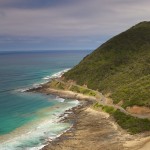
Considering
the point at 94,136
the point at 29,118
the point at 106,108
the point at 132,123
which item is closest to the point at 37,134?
the point at 94,136

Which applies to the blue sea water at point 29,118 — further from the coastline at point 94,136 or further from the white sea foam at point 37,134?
the coastline at point 94,136

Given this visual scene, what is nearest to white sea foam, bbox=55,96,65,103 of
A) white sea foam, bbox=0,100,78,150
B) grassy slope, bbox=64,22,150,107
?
grassy slope, bbox=64,22,150,107

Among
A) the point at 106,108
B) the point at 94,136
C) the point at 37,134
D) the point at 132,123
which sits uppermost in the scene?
the point at 106,108

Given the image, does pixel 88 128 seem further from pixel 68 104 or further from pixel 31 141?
pixel 68 104

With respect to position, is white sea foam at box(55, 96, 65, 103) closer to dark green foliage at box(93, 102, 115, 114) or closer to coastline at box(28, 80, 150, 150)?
dark green foliage at box(93, 102, 115, 114)

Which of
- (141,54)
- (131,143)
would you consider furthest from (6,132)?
(141,54)

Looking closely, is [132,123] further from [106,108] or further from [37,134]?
[37,134]

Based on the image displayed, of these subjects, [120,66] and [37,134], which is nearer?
[37,134]
